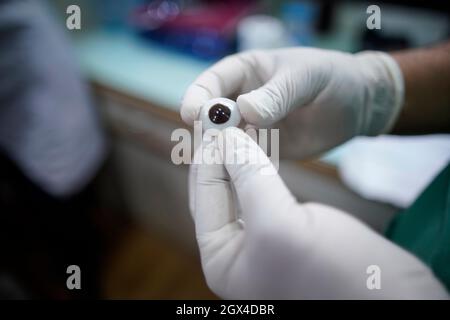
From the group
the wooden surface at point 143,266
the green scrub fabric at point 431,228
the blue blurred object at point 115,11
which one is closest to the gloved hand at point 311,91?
the green scrub fabric at point 431,228

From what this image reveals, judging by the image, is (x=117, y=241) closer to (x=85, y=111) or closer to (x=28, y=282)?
(x=28, y=282)

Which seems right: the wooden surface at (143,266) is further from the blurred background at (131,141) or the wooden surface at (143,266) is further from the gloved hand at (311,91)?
the gloved hand at (311,91)

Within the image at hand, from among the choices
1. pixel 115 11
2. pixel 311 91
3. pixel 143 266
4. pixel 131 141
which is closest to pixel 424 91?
pixel 311 91

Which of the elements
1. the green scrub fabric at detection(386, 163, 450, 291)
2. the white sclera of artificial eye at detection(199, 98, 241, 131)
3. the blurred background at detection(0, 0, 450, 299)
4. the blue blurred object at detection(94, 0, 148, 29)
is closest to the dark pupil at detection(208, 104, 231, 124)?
the white sclera of artificial eye at detection(199, 98, 241, 131)

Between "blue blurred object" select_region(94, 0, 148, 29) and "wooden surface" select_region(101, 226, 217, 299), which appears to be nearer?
"wooden surface" select_region(101, 226, 217, 299)

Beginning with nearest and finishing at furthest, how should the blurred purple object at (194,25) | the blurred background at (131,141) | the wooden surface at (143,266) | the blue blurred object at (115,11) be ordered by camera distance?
the blurred background at (131,141), the wooden surface at (143,266), the blurred purple object at (194,25), the blue blurred object at (115,11)

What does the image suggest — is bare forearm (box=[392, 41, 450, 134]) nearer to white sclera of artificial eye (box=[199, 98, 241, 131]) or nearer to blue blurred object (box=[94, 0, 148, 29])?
white sclera of artificial eye (box=[199, 98, 241, 131])

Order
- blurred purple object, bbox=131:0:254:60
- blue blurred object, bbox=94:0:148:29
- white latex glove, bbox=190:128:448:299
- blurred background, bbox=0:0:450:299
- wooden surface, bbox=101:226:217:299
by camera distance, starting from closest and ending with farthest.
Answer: white latex glove, bbox=190:128:448:299 → blurred background, bbox=0:0:450:299 → wooden surface, bbox=101:226:217:299 → blurred purple object, bbox=131:0:254:60 → blue blurred object, bbox=94:0:148:29
